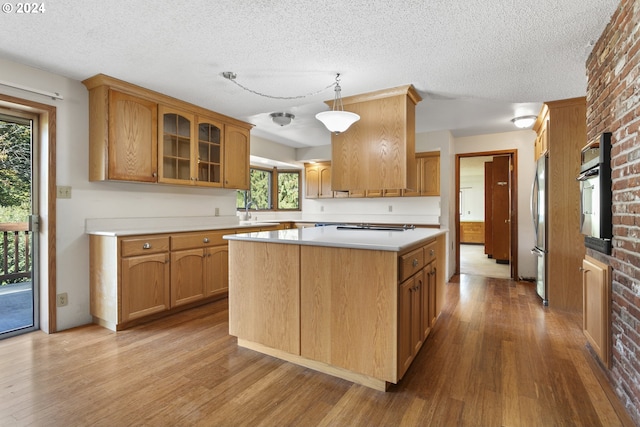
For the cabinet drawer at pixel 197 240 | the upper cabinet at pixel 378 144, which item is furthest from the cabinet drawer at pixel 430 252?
the cabinet drawer at pixel 197 240

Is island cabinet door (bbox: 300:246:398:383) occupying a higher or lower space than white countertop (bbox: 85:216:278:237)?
lower

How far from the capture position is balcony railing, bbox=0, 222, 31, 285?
9.25ft

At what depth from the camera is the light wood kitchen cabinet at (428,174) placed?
198 inches

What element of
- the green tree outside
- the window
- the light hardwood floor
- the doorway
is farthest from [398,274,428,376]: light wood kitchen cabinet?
the window

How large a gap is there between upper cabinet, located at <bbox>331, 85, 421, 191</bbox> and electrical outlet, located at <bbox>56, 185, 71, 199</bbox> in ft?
7.57

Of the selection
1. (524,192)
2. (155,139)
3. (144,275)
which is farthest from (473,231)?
(144,275)

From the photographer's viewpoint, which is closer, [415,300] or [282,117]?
[415,300]

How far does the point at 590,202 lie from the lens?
226 cm

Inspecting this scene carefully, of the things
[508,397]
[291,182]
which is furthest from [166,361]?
[291,182]

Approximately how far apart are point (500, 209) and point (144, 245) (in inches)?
238

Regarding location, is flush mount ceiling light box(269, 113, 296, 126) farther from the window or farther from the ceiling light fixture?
the window

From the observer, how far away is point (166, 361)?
2.26 m

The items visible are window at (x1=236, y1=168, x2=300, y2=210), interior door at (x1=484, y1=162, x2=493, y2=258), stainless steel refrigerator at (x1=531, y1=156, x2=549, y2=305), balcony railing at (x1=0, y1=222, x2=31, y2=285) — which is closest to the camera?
balcony railing at (x1=0, y1=222, x2=31, y2=285)

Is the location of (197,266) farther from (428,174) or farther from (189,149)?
(428,174)
